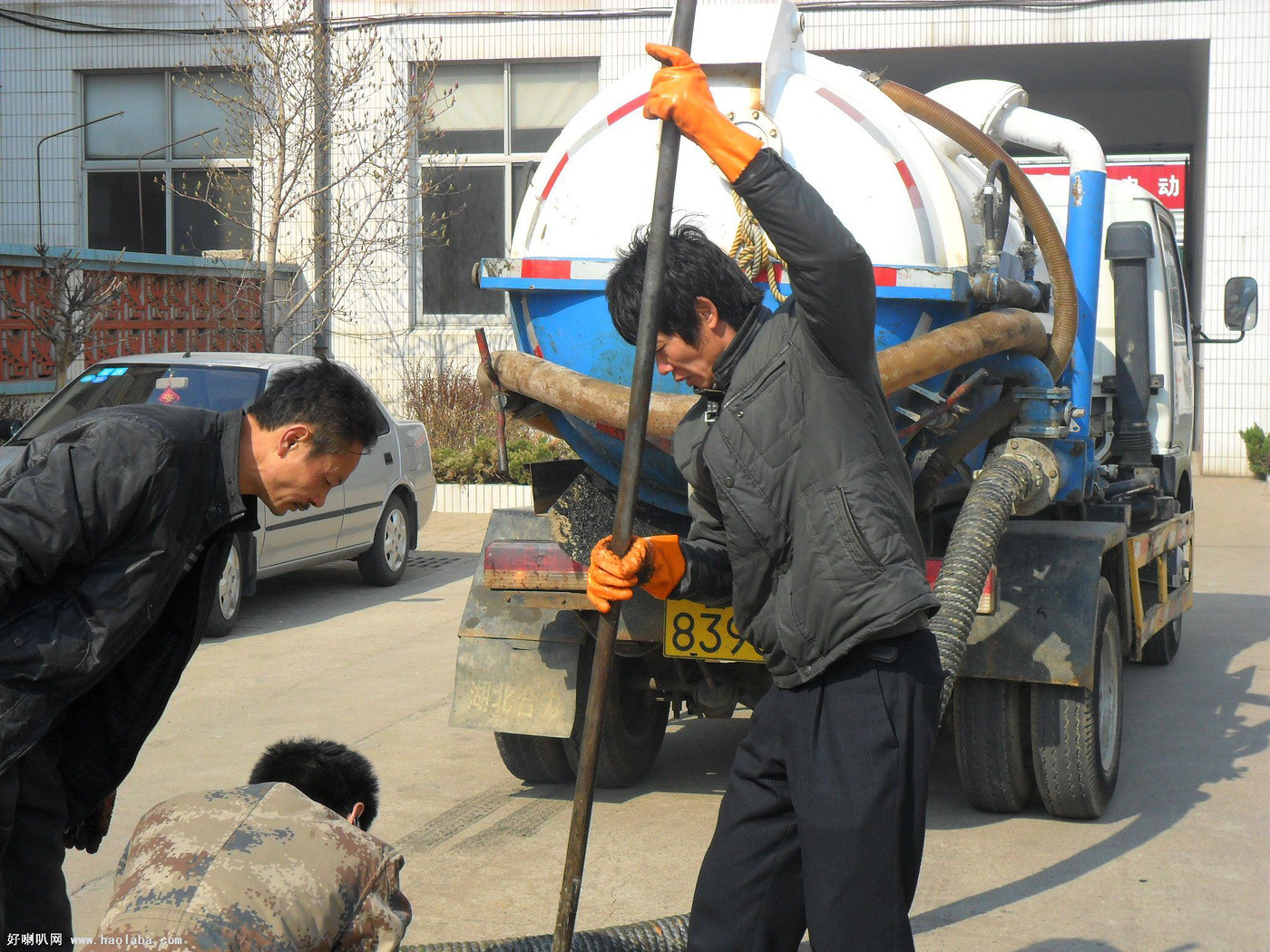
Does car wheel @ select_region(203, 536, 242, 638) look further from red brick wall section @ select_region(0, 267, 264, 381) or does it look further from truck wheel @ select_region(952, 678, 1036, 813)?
truck wheel @ select_region(952, 678, 1036, 813)

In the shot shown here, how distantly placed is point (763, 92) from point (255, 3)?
523 inches

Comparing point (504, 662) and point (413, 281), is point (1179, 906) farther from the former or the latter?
point (413, 281)

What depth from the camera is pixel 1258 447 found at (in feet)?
52.6

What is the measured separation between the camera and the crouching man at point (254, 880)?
205 centimetres

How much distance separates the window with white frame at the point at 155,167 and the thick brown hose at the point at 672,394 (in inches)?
544

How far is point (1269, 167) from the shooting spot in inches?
632

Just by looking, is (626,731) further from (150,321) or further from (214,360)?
(150,321)

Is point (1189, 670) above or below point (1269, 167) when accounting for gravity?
below

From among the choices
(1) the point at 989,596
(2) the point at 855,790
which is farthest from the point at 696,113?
(1) the point at 989,596

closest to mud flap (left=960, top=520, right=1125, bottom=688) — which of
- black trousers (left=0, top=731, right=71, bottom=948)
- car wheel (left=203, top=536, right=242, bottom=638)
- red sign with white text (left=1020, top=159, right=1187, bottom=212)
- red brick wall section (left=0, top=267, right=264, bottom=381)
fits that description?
black trousers (left=0, top=731, right=71, bottom=948)

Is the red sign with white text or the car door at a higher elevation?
the red sign with white text

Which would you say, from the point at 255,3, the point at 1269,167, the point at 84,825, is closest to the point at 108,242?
the point at 255,3

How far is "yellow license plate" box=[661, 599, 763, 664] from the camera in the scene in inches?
182

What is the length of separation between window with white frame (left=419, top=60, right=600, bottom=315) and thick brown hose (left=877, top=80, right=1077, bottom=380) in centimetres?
1231
